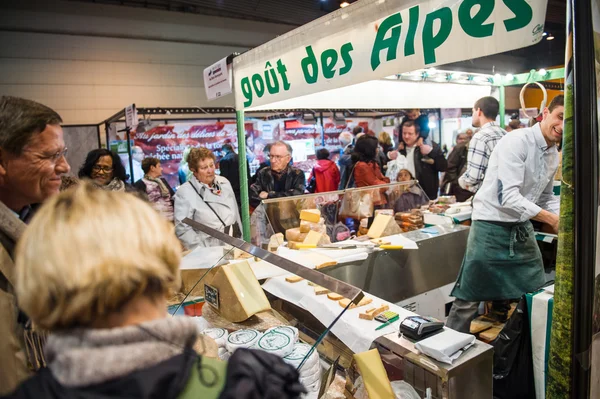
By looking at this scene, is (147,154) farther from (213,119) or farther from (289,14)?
(289,14)

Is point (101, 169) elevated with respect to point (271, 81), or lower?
lower

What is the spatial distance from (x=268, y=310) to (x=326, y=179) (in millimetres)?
4084

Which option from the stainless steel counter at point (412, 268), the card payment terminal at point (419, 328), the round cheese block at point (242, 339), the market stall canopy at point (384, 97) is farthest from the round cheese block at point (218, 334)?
the market stall canopy at point (384, 97)

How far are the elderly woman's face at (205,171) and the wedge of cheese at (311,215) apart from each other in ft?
3.46

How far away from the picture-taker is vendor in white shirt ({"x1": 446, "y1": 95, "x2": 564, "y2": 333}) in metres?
2.52

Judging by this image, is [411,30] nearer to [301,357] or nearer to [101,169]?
[301,357]

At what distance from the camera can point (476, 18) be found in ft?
4.90

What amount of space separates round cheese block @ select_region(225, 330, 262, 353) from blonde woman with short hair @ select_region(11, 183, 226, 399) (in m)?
0.84

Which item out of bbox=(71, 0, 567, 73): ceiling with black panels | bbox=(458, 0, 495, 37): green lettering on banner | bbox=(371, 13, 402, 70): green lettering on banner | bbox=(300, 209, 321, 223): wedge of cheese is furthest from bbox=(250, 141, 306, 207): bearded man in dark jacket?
bbox=(71, 0, 567, 73): ceiling with black panels

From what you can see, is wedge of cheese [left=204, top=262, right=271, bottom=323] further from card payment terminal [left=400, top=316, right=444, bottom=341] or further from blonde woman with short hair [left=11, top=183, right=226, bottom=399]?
blonde woman with short hair [left=11, top=183, right=226, bottom=399]

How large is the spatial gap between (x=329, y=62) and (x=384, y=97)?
2.49 metres

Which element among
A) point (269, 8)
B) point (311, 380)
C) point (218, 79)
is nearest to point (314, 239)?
point (218, 79)

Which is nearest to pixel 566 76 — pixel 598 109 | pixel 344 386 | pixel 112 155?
pixel 598 109

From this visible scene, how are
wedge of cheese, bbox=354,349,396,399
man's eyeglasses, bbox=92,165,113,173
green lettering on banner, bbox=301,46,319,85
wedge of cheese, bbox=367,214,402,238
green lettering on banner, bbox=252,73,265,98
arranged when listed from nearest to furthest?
wedge of cheese, bbox=354,349,396,399 → green lettering on banner, bbox=301,46,319,85 → green lettering on banner, bbox=252,73,265,98 → wedge of cheese, bbox=367,214,402,238 → man's eyeglasses, bbox=92,165,113,173
